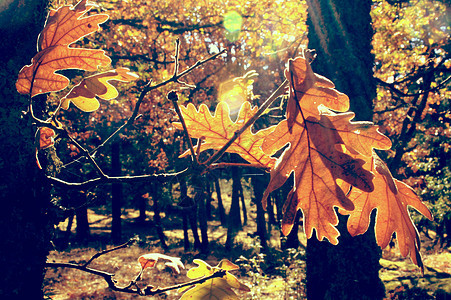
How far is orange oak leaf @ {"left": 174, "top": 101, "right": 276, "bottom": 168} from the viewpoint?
1.03 meters

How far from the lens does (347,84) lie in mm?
3822

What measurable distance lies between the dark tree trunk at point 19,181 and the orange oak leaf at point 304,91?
98 cm

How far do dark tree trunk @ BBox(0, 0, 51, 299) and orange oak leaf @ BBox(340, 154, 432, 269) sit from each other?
3.81ft

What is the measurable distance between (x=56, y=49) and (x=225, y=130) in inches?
25.2

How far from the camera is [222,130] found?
A: 43.3 inches

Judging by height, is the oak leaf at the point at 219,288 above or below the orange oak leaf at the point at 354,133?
below

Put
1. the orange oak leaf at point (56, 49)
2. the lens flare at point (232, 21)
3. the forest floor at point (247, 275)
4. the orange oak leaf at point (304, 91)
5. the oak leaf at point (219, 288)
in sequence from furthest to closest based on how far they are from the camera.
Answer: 1. the lens flare at point (232, 21)
2. the forest floor at point (247, 275)
3. the oak leaf at point (219, 288)
4. the orange oak leaf at point (56, 49)
5. the orange oak leaf at point (304, 91)

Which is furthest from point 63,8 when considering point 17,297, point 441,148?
point 441,148

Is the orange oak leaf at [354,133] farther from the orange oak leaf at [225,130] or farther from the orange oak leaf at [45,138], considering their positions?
the orange oak leaf at [45,138]

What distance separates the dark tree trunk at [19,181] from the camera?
0.98 meters

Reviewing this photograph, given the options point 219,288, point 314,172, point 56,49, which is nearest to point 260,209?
point 219,288

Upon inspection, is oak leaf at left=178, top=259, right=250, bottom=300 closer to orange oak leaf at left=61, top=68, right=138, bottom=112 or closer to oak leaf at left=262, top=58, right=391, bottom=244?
oak leaf at left=262, top=58, right=391, bottom=244

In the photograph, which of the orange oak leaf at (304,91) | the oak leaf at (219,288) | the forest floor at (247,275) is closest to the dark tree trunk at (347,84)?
the forest floor at (247,275)

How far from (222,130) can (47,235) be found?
2.84 feet
